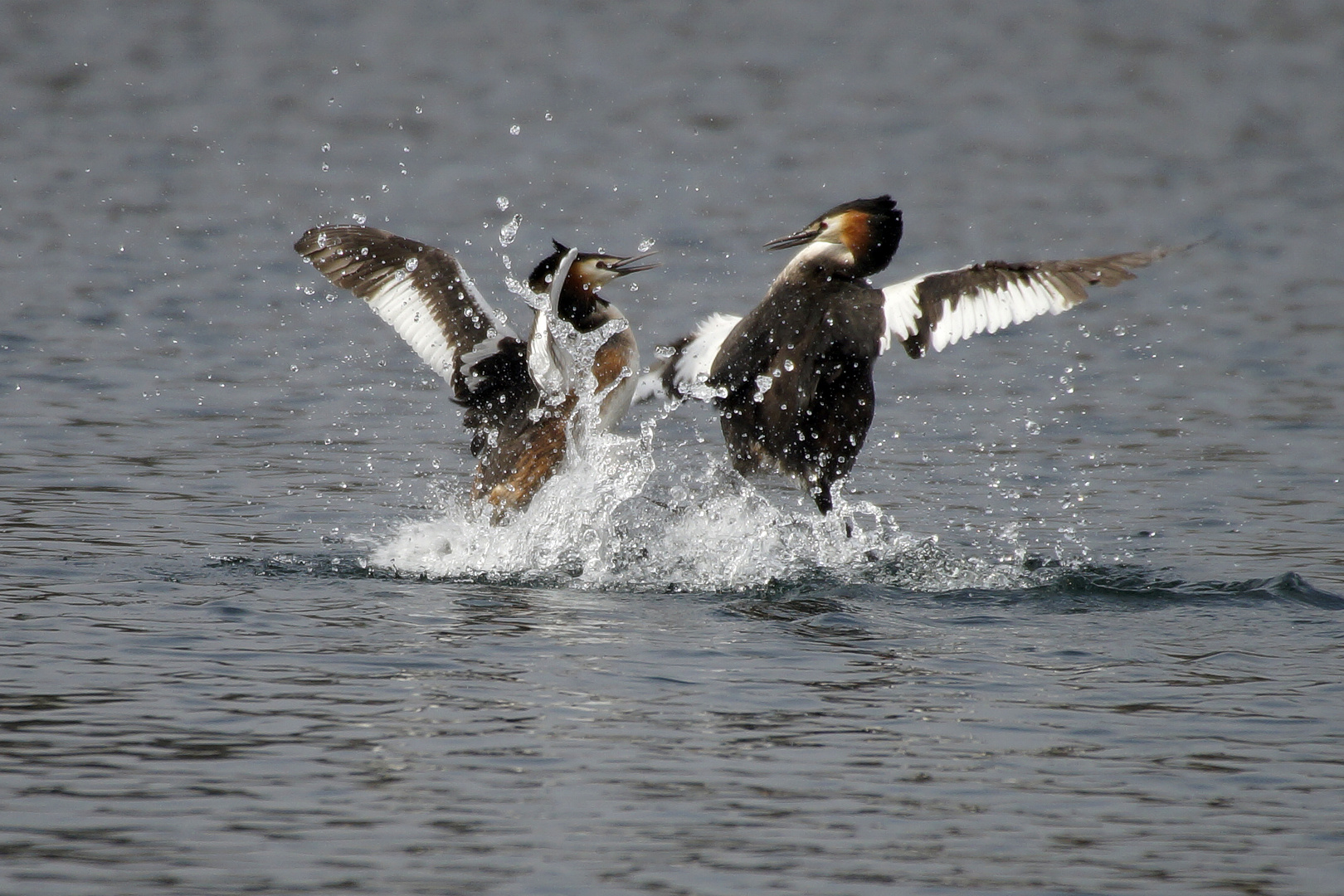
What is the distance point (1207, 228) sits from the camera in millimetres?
18469

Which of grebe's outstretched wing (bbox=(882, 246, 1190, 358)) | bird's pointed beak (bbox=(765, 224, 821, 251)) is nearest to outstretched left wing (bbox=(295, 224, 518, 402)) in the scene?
bird's pointed beak (bbox=(765, 224, 821, 251))

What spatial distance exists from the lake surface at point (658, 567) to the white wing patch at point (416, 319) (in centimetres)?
85

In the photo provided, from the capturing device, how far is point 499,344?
8.43 metres

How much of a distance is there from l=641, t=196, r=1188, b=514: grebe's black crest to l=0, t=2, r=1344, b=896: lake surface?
349mm

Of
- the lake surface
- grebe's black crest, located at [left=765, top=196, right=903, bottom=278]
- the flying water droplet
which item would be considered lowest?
the lake surface

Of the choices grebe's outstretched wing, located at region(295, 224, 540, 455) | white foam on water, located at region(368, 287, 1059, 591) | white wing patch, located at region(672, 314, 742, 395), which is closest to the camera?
white foam on water, located at region(368, 287, 1059, 591)

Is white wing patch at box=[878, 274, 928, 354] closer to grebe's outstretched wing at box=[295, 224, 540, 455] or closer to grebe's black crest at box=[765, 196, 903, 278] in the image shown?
grebe's black crest at box=[765, 196, 903, 278]

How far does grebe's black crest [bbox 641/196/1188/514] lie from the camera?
7.98 m

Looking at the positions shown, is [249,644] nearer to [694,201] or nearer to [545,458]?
[545,458]

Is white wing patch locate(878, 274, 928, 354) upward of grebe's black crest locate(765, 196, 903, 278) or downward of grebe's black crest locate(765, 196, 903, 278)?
downward

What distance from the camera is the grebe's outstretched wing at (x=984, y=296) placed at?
816cm

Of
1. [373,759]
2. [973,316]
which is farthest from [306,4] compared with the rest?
[373,759]

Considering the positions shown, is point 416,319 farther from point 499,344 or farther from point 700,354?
point 700,354

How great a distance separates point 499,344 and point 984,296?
2.22 meters
